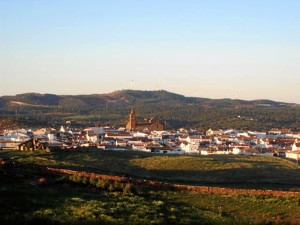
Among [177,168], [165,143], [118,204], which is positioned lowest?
[165,143]

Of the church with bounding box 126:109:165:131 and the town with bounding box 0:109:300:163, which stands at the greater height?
the church with bounding box 126:109:165:131

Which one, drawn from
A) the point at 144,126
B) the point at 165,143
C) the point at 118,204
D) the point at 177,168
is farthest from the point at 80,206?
the point at 144,126

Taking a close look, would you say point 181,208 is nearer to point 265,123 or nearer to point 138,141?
point 138,141

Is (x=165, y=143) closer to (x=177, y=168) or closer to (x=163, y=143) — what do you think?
(x=163, y=143)

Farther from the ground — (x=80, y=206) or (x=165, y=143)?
(x=80, y=206)

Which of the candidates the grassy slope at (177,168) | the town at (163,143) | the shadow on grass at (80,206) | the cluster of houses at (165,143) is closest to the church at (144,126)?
the cluster of houses at (165,143)

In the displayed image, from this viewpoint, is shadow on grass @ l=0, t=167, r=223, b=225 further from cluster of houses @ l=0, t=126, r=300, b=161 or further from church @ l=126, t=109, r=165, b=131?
church @ l=126, t=109, r=165, b=131

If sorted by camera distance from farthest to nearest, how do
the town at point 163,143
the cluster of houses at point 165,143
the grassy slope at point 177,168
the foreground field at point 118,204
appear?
1. the cluster of houses at point 165,143
2. the town at point 163,143
3. the grassy slope at point 177,168
4. the foreground field at point 118,204

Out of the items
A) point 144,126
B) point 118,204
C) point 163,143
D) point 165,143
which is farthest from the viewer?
point 144,126

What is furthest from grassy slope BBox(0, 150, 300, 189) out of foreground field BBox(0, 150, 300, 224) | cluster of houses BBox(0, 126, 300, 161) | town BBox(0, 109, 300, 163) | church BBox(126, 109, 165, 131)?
church BBox(126, 109, 165, 131)

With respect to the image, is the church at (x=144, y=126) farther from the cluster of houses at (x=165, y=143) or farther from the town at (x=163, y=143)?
the town at (x=163, y=143)

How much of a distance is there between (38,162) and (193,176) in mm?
11475

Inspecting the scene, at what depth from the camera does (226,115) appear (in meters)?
175

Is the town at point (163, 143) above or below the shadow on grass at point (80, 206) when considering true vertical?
below
